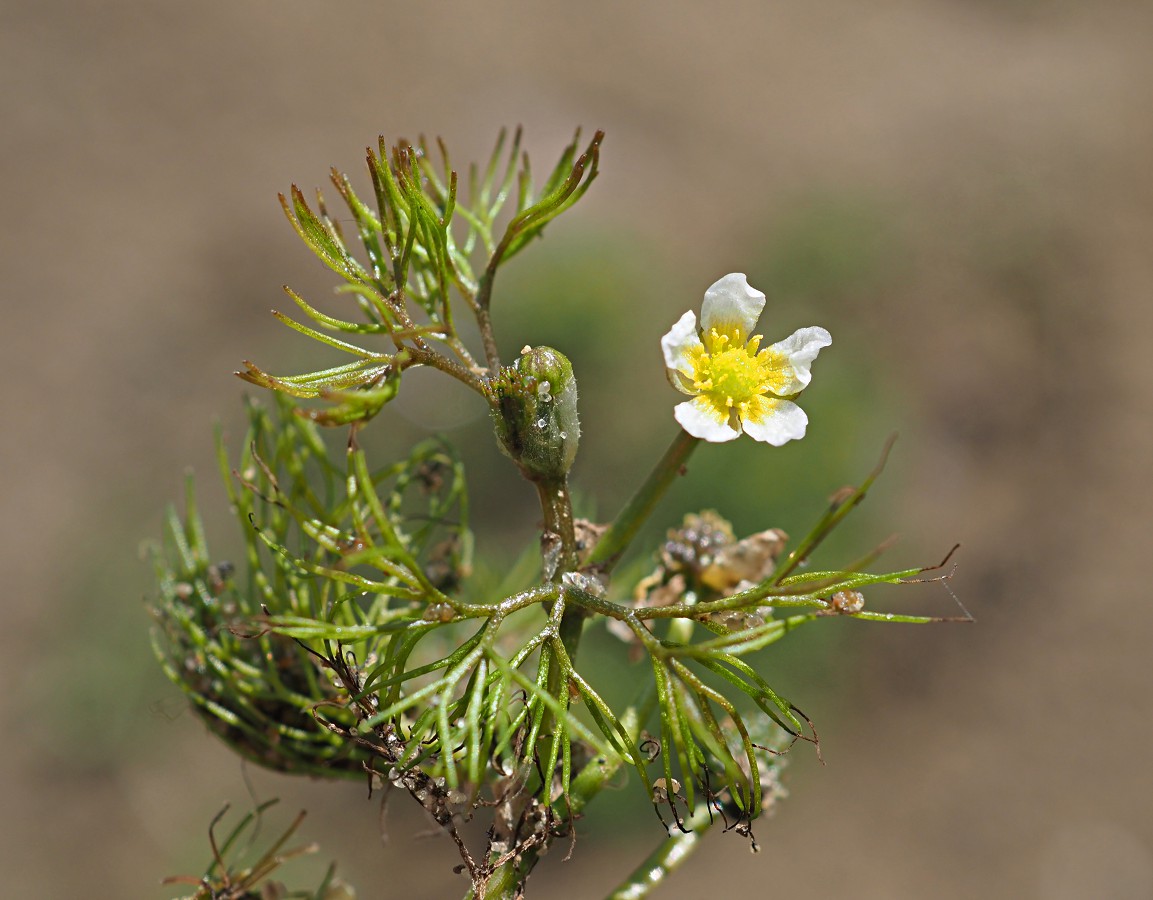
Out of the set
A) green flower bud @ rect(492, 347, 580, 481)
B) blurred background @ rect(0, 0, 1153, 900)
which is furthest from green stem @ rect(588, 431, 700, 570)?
blurred background @ rect(0, 0, 1153, 900)

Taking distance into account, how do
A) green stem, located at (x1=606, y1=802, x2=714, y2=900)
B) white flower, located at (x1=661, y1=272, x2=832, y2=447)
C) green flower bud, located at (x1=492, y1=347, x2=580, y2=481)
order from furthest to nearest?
green stem, located at (x1=606, y1=802, x2=714, y2=900) → white flower, located at (x1=661, y1=272, x2=832, y2=447) → green flower bud, located at (x1=492, y1=347, x2=580, y2=481)

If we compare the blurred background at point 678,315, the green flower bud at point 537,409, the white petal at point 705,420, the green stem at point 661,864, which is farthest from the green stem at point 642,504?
the blurred background at point 678,315

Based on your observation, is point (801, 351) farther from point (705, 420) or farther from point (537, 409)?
point (537, 409)

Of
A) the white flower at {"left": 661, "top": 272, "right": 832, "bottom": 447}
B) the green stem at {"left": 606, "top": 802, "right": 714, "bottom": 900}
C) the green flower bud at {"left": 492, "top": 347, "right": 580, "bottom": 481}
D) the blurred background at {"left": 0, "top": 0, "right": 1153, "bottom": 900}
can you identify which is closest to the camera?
the green flower bud at {"left": 492, "top": 347, "right": 580, "bottom": 481}

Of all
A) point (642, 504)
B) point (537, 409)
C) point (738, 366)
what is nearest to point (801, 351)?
→ point (738, 366)

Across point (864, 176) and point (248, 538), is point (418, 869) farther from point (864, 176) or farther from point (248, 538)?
point (864, 176)

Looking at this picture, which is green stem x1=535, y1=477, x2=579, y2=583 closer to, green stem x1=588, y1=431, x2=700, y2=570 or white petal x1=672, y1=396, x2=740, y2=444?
green stem x1=588, y1=431, x2=700, y2=570

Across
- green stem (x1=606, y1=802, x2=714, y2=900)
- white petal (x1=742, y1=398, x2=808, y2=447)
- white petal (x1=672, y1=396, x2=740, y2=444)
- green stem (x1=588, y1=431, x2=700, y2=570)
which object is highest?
white petal (x1=742, y1=398, x2=808, y2=447)
